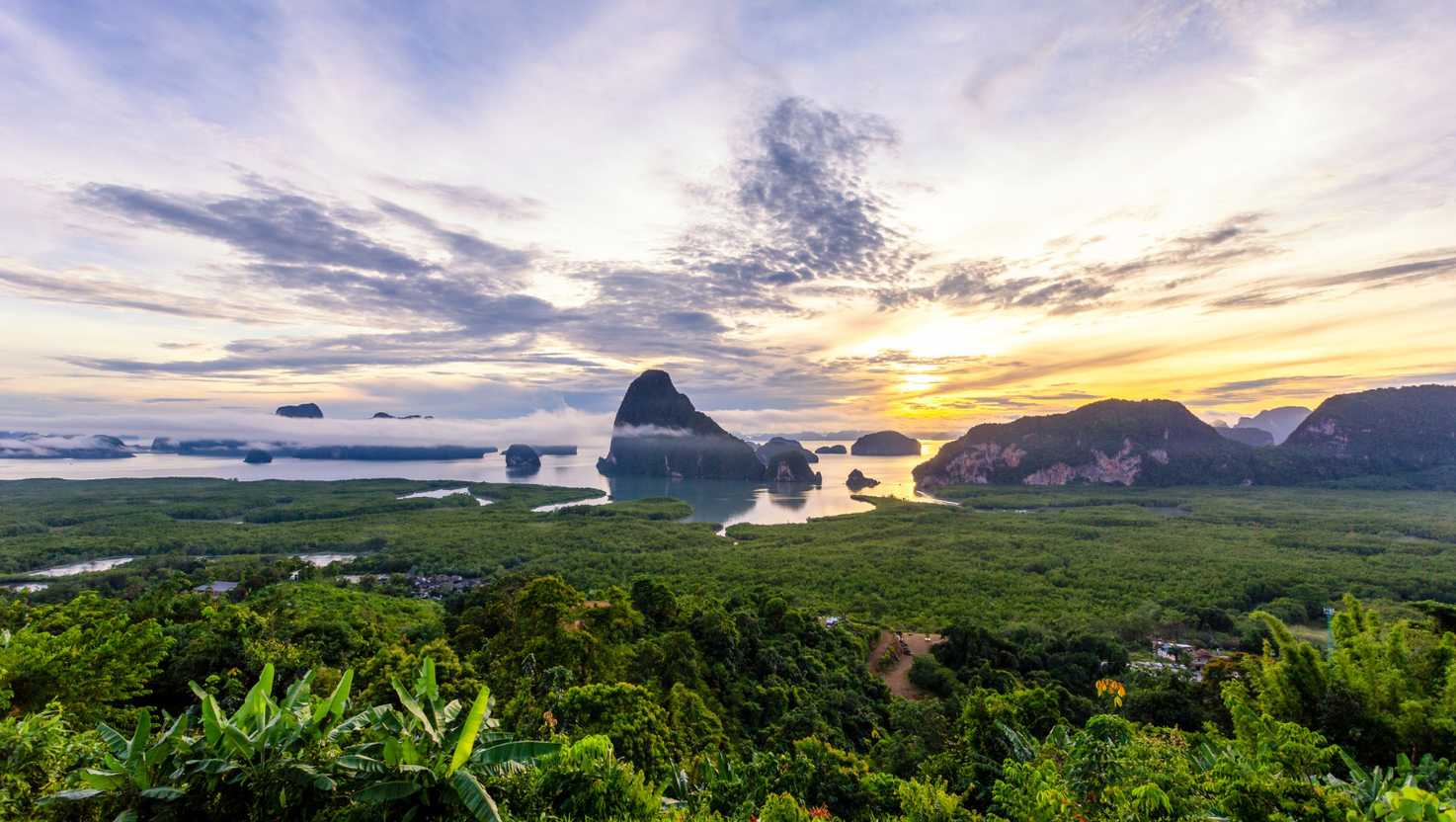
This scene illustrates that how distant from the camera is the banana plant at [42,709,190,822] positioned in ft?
9.08

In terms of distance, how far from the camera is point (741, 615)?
623 inches

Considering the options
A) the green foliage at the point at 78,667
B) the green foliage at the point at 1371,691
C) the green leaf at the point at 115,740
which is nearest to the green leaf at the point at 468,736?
the green leaf at the point at 115,740

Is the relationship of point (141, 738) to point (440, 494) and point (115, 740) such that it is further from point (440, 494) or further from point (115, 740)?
point (440, 494)

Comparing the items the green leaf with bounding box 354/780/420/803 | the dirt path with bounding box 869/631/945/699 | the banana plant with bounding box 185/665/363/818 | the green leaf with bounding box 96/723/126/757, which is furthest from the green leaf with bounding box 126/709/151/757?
the dirt path with bounding box 869/631/945/699

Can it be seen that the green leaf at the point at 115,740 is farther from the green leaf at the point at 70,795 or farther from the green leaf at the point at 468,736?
the green leaf at the point at 468,736

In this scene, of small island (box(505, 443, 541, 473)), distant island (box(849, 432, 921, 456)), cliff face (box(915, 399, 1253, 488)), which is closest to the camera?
cliff face (box(915, 399, 1253, 488))

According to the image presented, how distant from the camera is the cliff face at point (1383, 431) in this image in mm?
77625

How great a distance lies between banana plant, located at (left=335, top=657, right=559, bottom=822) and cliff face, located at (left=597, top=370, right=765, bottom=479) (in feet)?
348

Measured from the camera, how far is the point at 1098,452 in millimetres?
88625

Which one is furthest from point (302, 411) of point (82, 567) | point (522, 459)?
point (82, 567)

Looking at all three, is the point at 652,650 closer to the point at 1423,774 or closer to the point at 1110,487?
the point at 1423,774

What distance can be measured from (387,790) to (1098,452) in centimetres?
10621

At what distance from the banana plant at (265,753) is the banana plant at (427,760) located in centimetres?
18

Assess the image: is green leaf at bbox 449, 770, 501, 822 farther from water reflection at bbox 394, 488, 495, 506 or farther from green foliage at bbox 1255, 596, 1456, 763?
water reflection at bbox 394, 488, 495, 506
